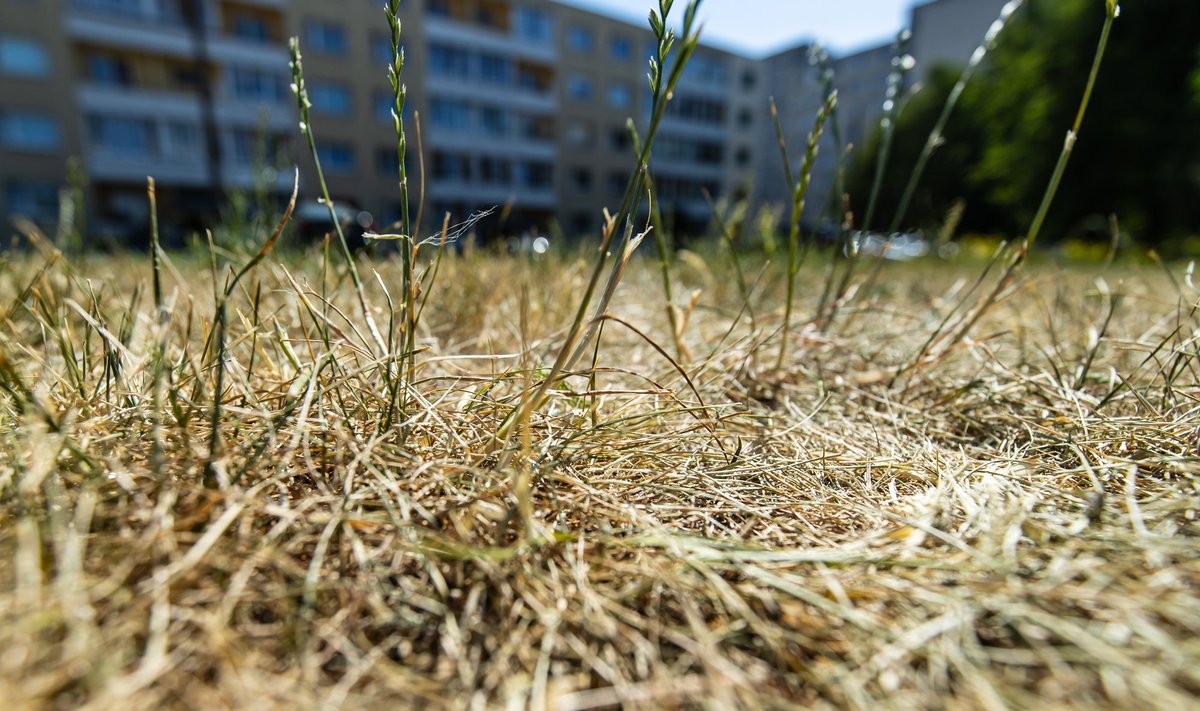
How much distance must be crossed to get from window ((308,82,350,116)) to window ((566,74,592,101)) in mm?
8360

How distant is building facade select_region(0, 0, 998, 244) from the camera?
1398cm

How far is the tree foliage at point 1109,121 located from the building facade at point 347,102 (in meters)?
3.30

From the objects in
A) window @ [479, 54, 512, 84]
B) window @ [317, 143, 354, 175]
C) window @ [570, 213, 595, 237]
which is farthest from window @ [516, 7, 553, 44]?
window @ [317, 143, 354, 175]

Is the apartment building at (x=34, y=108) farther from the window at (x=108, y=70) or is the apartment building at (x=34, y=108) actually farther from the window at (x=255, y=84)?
the window at (x=255, y=84)

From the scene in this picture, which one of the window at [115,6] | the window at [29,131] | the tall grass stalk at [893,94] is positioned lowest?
the tall grass stalk at [893,94]

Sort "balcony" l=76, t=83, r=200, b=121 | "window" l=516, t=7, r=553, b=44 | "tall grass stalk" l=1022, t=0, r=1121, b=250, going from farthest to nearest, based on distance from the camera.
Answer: "window" l=516, t=7, r=553, b=44 < "balcony" l=76, t=83, r=200, b=121 < "tall grass stalk" l=1022, t=0, r=1121, b=250

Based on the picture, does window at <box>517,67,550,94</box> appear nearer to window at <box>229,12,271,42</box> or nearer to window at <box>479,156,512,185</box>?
window at <box>479,156,512,185</box>

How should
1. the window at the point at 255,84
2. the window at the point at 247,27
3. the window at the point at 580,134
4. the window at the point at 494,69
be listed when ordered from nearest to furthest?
the window at the point at 255,84
the window at the point at 247,27
the window at the point at 494,69
the window at the point at 580,134

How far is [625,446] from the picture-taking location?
28.2 inches

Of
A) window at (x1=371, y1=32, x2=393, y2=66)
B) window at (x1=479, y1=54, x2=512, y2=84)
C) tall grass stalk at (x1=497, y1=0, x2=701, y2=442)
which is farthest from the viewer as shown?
window at (x1=479, y1=54, x2=512, y2=84)

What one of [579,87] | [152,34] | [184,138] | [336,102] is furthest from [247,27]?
[579,87]

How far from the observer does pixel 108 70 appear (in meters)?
14.9

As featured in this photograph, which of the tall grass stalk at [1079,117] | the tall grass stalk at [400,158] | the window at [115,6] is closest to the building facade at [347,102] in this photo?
the window at [115,6]

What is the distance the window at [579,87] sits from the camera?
22.2 meters
